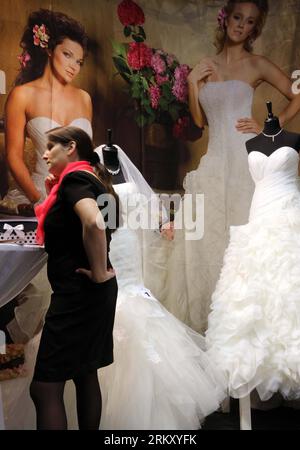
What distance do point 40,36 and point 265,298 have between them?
1.90 m

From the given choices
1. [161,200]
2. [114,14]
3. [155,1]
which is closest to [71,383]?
[161,200]

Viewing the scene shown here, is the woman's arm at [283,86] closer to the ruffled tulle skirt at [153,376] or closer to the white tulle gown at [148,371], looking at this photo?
the white tulle gown at [148,371]

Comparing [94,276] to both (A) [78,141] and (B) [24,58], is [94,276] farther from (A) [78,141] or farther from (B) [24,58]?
(B) [24,58]

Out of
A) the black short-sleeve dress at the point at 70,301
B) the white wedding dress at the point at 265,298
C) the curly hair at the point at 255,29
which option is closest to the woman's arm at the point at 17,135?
the black short-sleeve dress at the point at 70,301

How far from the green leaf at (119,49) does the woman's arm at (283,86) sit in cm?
90

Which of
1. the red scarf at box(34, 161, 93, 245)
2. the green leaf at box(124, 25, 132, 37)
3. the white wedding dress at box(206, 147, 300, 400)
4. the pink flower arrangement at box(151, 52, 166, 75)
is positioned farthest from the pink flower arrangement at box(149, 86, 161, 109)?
the red scarf at box(34, 161, 93, 245)

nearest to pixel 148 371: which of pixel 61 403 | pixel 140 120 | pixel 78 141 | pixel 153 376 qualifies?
pixel 153 376

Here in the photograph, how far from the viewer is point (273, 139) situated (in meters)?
2.91

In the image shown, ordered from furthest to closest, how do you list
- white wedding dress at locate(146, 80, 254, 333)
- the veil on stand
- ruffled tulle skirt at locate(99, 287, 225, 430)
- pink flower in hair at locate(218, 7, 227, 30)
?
pink flower in hair at locate(218, 7, 227, 30)
white wedding dress at locate(146, 80, 254, 333)
the veil on stand
ruffled tulle skirt at locate(99, 287, 225, 430)

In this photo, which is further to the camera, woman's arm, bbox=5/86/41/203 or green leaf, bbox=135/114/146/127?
green leaf, bbox=135/114/146/127

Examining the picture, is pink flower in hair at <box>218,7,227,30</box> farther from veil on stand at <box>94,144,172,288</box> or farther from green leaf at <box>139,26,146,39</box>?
veil on stand at <box>94,144,172,288</box>

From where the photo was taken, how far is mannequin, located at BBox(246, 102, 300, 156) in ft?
9.37

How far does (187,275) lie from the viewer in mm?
3414

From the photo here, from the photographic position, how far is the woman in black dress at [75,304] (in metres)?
2.03
